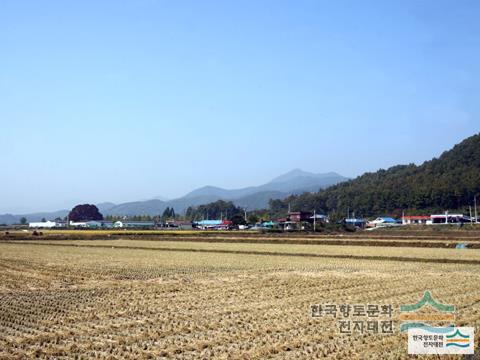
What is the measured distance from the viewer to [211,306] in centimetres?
1537

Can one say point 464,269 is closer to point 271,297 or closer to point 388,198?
point 271,297

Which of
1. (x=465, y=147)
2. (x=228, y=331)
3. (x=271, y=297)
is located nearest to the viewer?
(x=228, y=331)

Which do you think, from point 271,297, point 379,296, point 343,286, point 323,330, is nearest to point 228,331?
point 323,330

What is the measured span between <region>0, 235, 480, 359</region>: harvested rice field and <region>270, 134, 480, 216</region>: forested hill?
9919cm

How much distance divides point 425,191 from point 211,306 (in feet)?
388

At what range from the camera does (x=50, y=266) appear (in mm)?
28547

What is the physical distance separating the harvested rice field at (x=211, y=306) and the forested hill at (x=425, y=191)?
99.2 m

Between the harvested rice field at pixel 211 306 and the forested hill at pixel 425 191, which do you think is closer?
the harvested rice field at pixel 211 306

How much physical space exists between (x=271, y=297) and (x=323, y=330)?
530cm

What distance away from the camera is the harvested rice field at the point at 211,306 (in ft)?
34.5

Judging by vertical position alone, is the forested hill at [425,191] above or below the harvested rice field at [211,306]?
above

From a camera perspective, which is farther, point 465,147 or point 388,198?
point 465,147

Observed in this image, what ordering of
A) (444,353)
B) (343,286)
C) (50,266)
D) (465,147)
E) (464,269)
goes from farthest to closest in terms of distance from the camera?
(465,147) → (50,266) → (464,269) → (343,286) → (444,353)

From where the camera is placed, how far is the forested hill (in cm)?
12219
